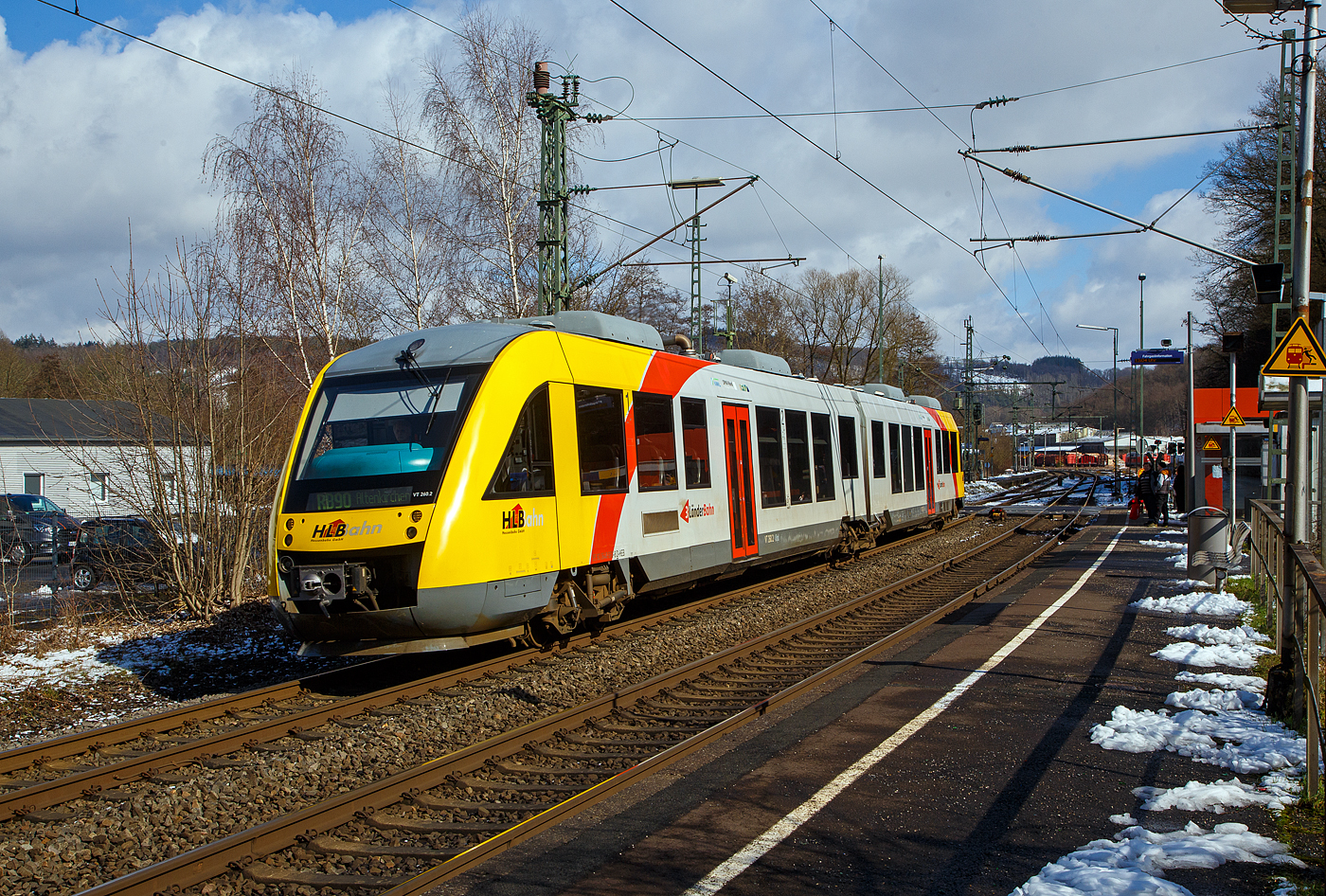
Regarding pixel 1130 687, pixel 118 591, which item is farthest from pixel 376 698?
pixel 118 591

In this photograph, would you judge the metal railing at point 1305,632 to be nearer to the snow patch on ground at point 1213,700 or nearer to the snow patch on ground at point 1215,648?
the snow patch on ground at point 1213,700

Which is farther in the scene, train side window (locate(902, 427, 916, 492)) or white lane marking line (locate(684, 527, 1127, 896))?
train side window (locate(902, 427, 916, 492))

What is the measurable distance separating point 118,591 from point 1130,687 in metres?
11.9

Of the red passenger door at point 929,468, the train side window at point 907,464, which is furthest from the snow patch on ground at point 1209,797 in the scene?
the red passenger door at point 929,468

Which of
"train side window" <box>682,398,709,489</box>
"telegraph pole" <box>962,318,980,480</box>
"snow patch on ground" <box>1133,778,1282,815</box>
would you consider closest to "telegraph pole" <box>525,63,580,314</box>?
"train side window" <box>682,398,709,489</box>

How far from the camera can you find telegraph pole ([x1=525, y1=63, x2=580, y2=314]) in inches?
677

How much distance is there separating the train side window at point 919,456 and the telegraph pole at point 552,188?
9.26m

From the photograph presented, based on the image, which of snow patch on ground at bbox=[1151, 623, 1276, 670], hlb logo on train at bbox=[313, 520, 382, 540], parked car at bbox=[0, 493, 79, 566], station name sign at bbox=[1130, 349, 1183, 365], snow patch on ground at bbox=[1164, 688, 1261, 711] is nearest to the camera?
snow patch on ground at bbox=[1164, 688, 1261, 711]

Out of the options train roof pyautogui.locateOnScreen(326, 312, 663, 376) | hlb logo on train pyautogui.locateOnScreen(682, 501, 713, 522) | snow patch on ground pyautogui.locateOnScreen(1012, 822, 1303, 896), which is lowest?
snow patch on ground pyautogui.locateOnScreen(1012, 822, 1303, 896)

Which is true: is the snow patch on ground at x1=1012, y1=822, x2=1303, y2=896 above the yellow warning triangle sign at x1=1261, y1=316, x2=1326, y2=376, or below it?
below

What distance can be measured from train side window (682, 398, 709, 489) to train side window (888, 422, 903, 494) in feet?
29.9

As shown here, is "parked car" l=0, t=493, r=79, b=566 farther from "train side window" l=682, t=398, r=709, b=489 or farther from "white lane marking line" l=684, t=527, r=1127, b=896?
"white lane marking line" l=684, t=527, r=1127, b=896

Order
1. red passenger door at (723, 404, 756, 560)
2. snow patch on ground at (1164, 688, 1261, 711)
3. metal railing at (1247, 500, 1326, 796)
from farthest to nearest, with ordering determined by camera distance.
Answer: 1. red passenger door at (723, 404, 756, 560)
2. snow patch on ground at (1164, 688, 1261, 711)
3. metal railing at (1247, 500, 1326, 796)

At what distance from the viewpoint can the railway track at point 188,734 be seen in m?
5.73
